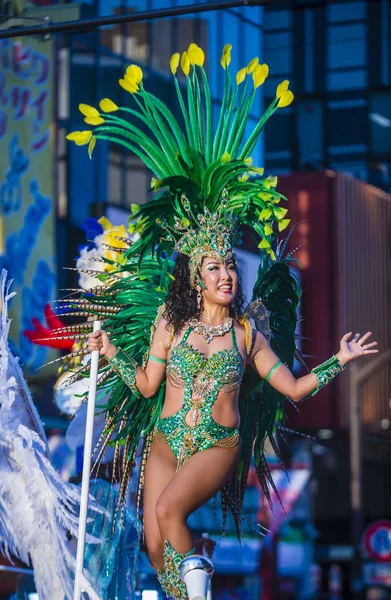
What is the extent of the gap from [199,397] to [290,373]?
54 cm

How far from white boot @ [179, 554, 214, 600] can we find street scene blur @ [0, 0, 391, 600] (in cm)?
7

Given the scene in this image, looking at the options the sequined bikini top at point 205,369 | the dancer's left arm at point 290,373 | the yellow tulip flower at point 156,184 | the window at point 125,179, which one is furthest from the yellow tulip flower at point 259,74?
the window at point 125,179

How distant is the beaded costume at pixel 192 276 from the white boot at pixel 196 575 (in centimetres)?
33

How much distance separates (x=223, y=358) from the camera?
227 inches

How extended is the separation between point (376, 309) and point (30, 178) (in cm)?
1575

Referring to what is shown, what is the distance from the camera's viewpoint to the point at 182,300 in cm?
598

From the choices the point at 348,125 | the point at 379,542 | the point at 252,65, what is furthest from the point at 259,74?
the point at 348,125

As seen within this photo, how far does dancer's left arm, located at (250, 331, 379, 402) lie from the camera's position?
5.91 meters

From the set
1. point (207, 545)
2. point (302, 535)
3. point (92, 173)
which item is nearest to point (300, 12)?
point (302, 535)

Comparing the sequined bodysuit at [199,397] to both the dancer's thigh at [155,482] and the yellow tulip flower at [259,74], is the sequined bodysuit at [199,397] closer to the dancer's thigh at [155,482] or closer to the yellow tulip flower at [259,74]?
the dancer's thigh at [155,482]

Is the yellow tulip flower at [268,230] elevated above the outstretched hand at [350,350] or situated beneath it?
elevated above

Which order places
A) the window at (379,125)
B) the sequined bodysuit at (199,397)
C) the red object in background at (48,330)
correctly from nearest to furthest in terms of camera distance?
the sequined bodysuit at (199,397) < the red object in background at (48,330) < the window at (379,125)

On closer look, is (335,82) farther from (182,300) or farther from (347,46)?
(182,300)

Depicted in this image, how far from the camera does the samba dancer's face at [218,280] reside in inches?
230
